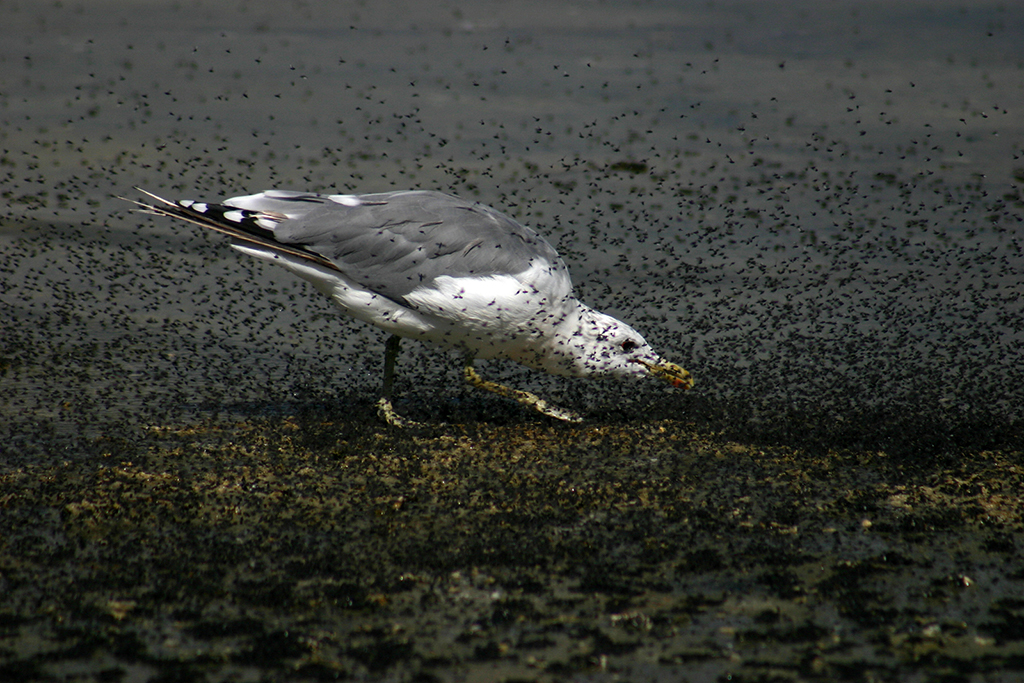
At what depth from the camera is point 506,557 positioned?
13.3 feet

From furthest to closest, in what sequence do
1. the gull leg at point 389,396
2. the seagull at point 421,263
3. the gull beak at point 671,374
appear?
the gull beak at point 671,374
the gull leg at point 389,396
the seagull at point 421,263

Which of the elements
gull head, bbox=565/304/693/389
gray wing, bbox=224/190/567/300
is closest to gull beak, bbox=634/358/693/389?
gull head, bbox=565/304/693/389

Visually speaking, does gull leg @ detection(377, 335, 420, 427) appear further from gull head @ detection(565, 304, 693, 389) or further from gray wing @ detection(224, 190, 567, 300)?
gull head @ detection(565, 304, 693, 389)

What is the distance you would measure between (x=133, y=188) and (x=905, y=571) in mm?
7060

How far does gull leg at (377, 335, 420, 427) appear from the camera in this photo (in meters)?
5.72

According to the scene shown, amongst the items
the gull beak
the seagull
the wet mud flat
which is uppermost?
the seagull

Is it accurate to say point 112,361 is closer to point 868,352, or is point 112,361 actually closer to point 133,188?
point 133,188

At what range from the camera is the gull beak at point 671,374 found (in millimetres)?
5840

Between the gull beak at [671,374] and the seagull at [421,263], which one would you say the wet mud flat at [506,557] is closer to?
the gull beak at [671,374]

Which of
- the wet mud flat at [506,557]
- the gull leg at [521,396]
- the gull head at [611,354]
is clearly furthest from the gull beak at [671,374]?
the gull leg at [521,396]

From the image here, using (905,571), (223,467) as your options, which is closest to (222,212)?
(223,467)

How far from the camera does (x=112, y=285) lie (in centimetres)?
754

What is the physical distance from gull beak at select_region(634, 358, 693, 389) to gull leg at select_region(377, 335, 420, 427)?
1363 mm

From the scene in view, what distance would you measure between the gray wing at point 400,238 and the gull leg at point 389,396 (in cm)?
60
